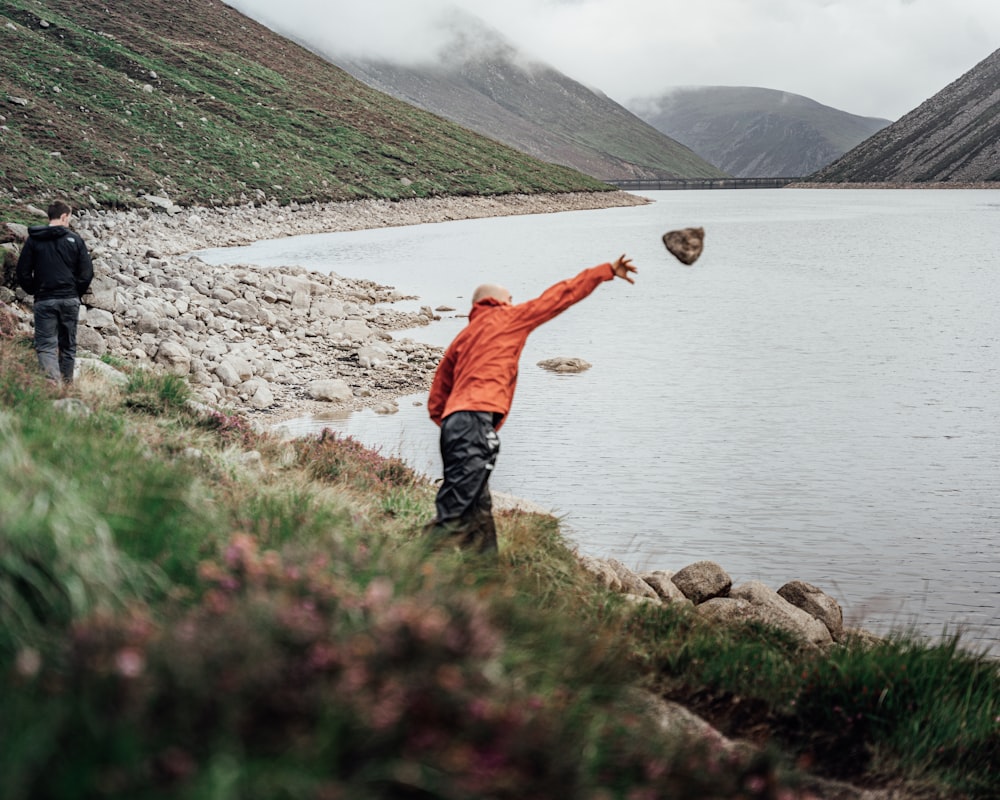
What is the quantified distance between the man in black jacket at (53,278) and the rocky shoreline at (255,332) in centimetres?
156

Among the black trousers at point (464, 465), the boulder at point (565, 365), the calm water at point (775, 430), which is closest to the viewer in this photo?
the black trousers at point (464, 465)

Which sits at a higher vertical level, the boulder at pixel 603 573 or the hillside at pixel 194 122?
A: the hillside at pixel 194 122

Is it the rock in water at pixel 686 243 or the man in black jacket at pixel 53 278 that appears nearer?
the rock in water at pixel 686 243

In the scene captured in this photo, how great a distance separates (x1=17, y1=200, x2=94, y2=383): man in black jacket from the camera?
11.0m

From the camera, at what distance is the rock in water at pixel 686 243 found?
821 centimetres

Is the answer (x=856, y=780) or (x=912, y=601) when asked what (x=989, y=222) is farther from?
(x=856, y=780)

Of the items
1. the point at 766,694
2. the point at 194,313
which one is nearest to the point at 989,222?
the point at 194,313

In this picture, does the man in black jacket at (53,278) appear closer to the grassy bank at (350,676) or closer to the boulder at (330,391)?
the grassy bank at (350,676)

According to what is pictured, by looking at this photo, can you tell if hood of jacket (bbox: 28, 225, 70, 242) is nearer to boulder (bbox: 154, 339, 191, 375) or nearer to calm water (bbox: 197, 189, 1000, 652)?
calm water (bbox: 197, 189, 1000, 652)

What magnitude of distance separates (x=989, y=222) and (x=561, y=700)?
8160cm

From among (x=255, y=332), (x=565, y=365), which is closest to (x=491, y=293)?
(x=565, y=365)

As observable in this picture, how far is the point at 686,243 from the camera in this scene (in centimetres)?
825

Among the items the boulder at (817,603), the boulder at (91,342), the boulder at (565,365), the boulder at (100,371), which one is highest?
the boulder at (565,365)

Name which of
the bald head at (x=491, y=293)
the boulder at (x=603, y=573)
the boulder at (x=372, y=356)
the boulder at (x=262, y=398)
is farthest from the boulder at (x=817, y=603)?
the boulder at (x=372, y=356)
